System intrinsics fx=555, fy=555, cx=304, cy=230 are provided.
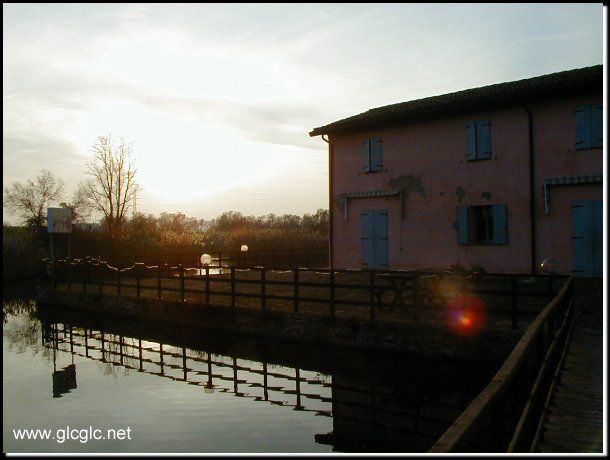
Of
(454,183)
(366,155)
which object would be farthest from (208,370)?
(366,155)

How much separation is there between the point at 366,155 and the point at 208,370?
11.0 metres

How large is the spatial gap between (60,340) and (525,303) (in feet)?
35.9

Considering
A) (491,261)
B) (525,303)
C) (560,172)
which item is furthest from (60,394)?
(560,172)

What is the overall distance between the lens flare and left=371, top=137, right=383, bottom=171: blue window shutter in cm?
923

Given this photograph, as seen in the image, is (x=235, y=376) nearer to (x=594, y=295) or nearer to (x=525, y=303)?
(x=525, y=303)

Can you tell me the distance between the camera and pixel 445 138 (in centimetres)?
1722

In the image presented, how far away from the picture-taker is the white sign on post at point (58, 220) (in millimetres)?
20578

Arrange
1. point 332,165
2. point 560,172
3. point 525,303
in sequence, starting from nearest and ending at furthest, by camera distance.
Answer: point 525,303
point 560,172
point 332,165

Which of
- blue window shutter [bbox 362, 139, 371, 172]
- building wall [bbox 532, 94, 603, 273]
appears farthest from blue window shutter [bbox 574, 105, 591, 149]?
blue window shutter [bbox 362, 139, 371, 172]

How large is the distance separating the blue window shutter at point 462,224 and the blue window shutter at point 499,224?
0.83 meters

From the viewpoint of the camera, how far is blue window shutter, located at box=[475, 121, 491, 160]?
53.4 ft

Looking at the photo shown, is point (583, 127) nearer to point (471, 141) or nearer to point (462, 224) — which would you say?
point (471, 141)

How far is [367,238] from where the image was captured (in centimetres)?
1897

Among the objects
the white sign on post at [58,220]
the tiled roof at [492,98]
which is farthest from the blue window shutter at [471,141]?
the white sign on post at [58,220]
